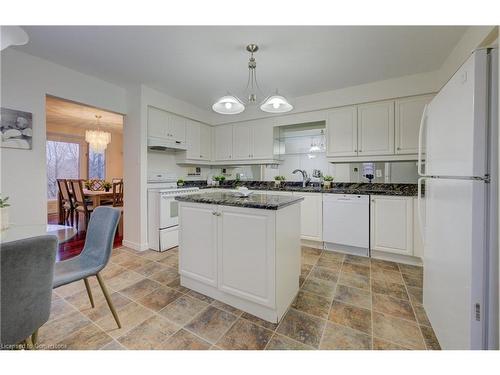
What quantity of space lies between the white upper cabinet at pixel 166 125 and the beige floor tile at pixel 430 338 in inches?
144

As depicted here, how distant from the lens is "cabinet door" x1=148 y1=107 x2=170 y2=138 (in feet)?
10.3

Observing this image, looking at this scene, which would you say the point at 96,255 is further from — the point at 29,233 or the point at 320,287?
the point at 320,287

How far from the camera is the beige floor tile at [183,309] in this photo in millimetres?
1563

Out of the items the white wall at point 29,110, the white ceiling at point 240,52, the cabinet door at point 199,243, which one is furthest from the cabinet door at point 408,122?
the white wall at point 29,110

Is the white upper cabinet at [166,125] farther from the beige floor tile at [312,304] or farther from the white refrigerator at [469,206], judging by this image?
the white refrigerator at [469,206]

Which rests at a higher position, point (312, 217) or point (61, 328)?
point (312, 217)

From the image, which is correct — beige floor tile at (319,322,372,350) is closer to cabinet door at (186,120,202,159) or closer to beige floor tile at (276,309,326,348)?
beige floor tile at (276,309,326,348)

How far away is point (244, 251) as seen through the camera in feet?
5.20

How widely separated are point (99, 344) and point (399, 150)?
3.68 metres

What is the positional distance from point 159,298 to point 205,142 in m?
3.12

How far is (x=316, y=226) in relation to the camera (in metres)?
3.08

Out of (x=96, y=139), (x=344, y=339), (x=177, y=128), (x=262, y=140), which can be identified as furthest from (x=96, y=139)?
(x=344, y=339)

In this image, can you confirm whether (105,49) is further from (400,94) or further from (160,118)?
(400,94)
